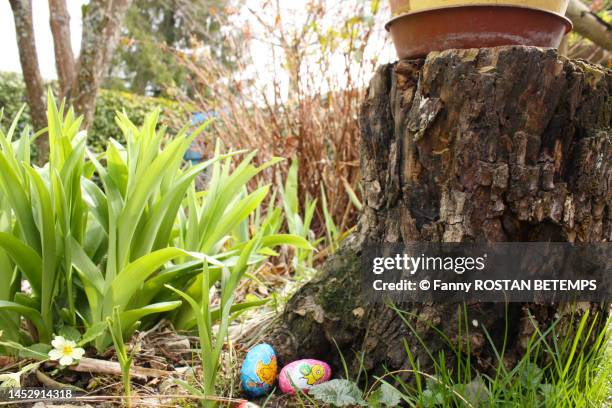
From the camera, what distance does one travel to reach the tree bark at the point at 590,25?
9.90ft

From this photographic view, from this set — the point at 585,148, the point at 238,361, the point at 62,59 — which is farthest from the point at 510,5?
the point at 62,59

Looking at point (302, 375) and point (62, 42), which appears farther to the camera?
point (62, 42)

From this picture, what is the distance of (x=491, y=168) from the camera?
4.12 ft

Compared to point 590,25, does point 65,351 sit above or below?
below

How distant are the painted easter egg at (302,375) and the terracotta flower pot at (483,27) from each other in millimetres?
837

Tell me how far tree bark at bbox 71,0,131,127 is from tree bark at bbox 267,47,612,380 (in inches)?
89.2

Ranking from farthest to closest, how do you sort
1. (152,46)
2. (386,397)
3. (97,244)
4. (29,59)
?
(152,46) < (29,59) < (97,244) < (386,397)

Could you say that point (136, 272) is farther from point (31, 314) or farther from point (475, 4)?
point (475, 4)

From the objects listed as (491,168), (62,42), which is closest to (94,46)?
(62,42)

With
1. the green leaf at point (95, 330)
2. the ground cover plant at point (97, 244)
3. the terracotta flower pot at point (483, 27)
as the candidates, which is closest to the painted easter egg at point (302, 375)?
the ground cover plant at point (97, 244)

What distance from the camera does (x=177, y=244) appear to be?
6.10ft

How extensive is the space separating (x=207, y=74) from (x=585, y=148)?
8.90ft

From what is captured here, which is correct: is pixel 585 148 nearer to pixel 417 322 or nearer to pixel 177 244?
pixel 417 322

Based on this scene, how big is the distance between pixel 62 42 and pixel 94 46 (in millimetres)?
354
